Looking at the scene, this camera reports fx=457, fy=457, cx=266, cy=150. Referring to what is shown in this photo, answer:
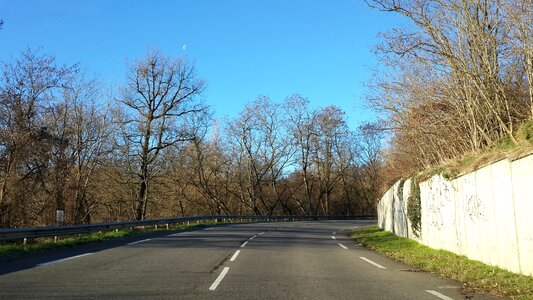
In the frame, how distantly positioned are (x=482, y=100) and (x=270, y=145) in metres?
51.6

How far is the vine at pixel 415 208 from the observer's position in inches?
718

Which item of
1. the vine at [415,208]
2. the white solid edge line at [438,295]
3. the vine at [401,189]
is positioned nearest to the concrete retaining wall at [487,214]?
the vine at [415,208]

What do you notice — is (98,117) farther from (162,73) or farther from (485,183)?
(485,183)

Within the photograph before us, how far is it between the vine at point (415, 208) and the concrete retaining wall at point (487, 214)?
101 centimetres

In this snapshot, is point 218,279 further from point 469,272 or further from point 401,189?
point 401,189

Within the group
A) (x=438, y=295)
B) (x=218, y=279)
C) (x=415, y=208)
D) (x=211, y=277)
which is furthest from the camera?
(x=415, y=208)

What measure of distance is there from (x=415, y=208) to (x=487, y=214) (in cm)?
788

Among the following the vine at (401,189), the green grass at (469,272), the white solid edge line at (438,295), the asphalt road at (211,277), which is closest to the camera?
the white solid edge line at (438,295)

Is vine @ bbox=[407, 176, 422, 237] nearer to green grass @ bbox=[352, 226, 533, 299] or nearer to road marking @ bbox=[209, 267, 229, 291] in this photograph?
green grass @ bbox=[352, 226, 533, 299]

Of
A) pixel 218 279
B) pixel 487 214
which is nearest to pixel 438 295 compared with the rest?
pixel 487 214

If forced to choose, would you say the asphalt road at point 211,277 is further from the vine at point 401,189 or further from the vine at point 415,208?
the vine at point 401,189

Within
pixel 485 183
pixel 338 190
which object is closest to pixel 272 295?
pixel 485 183

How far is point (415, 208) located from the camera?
730 inches

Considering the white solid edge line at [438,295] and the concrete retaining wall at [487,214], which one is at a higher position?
the concrete retaining wall at [487,214]
